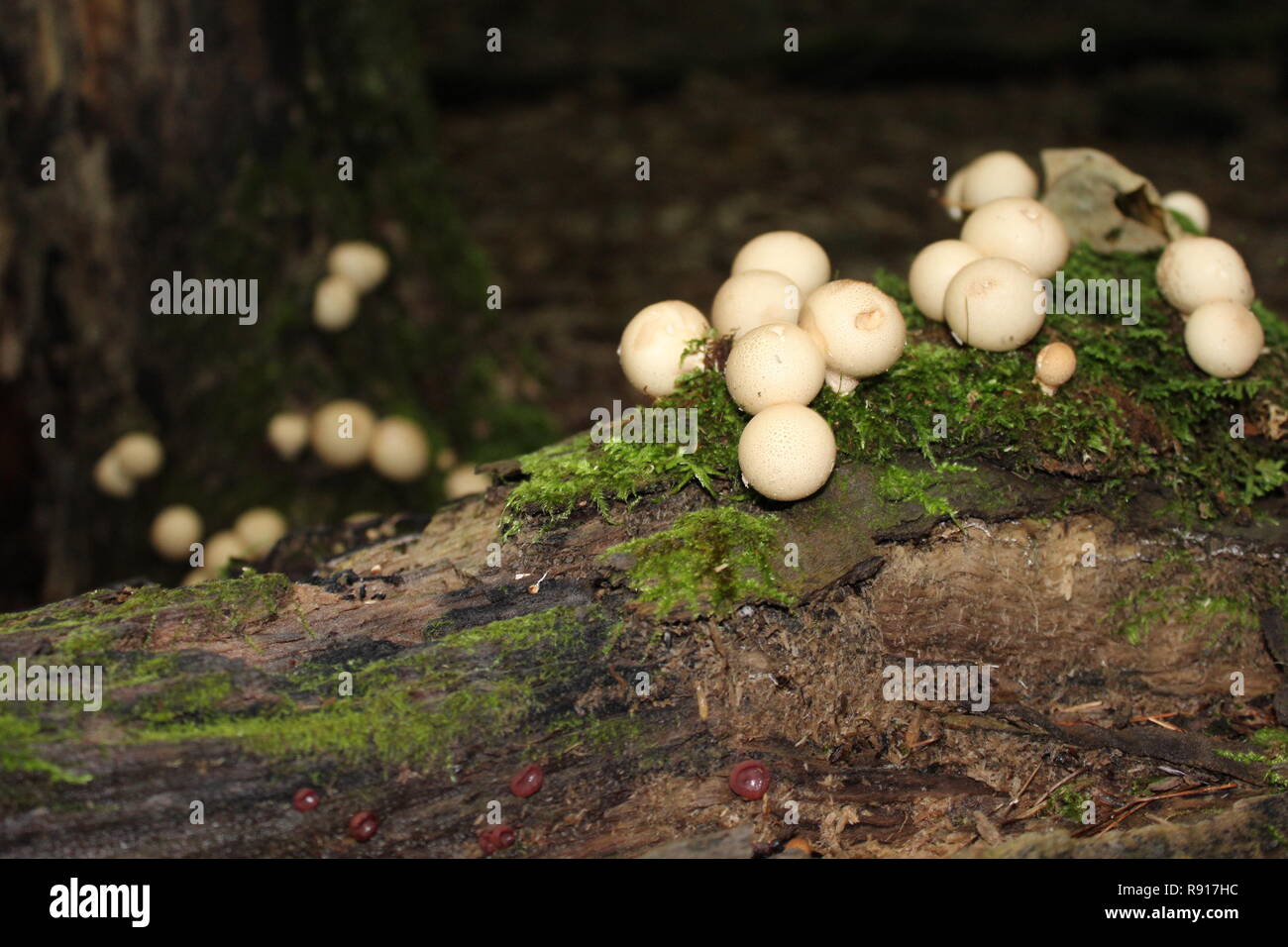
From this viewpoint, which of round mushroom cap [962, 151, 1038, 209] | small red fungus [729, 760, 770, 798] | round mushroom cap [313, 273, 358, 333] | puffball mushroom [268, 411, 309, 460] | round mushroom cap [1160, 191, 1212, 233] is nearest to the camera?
small red fungus [729, 760, 770, 798]

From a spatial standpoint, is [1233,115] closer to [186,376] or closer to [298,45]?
[298,45]

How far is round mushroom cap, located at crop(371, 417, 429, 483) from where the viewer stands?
4.36m

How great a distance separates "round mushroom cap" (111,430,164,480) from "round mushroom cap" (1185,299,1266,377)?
3.97m

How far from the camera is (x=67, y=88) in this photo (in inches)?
167

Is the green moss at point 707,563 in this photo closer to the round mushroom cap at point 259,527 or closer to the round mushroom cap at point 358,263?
the round mushroom cap at point 259,527

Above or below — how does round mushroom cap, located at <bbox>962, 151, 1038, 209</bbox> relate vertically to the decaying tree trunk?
above

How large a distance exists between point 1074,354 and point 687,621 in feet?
4.47

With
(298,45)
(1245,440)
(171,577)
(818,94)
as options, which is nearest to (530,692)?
(1245,440)

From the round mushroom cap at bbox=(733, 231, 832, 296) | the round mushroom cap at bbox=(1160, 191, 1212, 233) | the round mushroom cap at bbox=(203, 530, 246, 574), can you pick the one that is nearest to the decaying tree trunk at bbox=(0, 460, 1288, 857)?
the round mushroom cap at bbox=(733, 231, 832, 296)

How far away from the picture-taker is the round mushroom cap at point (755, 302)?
2.74 meters

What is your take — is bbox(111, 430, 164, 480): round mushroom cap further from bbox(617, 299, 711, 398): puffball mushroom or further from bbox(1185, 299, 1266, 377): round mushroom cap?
bbox(1185, 299, 1266, 377): round mushroom cap

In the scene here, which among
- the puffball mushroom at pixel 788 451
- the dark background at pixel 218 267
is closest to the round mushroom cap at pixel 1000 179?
the puffball mushroom at pixel 788 451

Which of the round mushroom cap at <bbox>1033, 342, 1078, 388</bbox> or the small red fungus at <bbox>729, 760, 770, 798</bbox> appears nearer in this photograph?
the small red fungus at <bbox>729, 760, 770, 798</bbox>

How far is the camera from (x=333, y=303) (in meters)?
4.44
